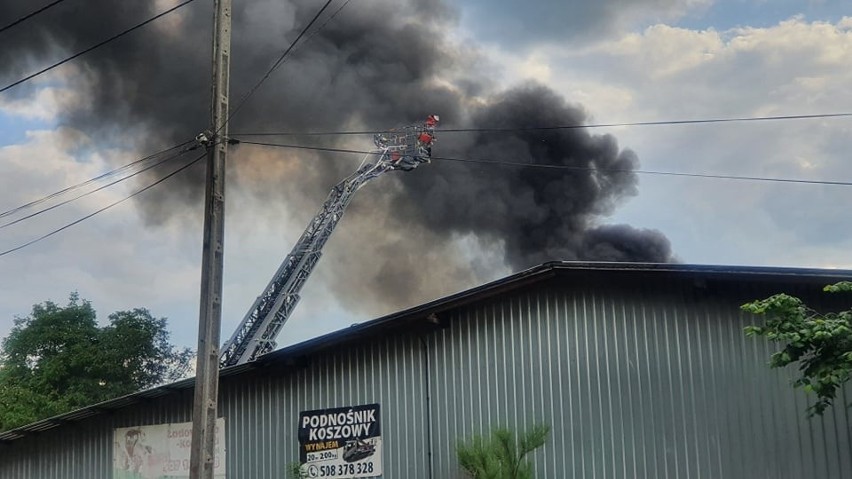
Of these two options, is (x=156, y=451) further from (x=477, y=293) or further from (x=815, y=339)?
(x=815, y=339)

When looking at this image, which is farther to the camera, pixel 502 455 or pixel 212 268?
pixel 502 455

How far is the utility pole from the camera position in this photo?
12.3 metres

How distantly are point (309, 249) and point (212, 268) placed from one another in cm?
1649

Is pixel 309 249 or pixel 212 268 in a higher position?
pixel 309 249

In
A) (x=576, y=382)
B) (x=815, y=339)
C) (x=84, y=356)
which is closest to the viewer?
(x=815, y=339)

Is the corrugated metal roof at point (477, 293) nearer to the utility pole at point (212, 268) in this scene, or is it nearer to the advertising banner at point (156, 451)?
the advertising banner at point (156, 451)

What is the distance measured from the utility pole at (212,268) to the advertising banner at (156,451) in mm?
Result: 4627

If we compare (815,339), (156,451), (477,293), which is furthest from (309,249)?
(815,339)

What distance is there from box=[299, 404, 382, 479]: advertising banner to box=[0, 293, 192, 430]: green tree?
30.5 metres

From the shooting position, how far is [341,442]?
15.8m

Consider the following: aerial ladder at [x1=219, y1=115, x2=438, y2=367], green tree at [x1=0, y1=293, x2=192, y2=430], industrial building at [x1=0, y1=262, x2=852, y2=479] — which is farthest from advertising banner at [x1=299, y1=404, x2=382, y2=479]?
green tree at [x1=0, y1=293, x2=192, y2=430]

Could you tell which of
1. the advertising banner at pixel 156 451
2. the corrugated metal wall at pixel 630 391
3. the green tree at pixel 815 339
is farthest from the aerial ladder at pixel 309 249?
the green tree at pixel 815 339

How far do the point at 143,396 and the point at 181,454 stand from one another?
133cm

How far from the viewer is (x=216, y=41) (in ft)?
44.5
